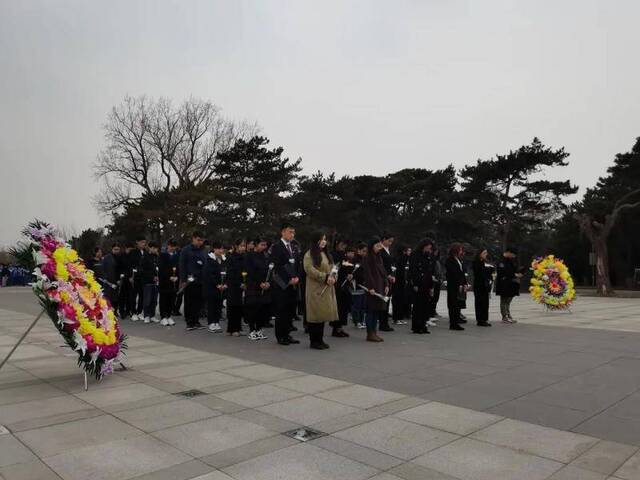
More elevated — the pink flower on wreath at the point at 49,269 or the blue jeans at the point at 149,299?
the pink flower on wreath at the point at 49,269

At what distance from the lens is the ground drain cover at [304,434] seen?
3.86 m

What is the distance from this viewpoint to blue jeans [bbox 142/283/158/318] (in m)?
12.0

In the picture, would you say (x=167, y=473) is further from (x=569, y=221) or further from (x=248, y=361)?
(x=569, y=221)

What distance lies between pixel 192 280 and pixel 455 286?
17.0 feet

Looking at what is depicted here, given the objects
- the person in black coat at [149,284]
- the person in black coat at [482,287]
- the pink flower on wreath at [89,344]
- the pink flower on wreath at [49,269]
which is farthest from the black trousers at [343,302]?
the pink flower on wreath at [49,269]

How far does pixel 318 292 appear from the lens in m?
7.76

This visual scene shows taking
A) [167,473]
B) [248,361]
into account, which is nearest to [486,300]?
[248,361]

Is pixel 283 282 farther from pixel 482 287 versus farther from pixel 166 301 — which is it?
pixel 482 287

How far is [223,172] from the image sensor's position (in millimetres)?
36750

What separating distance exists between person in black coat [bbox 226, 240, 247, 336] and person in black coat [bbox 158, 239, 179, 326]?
2.21 meters

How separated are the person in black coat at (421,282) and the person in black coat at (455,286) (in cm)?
63

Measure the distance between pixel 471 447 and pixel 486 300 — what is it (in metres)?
7.67

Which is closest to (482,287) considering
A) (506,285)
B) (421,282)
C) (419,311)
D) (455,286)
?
(506,285)

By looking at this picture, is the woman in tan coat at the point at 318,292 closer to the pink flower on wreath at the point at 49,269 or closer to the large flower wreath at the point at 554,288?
the pink flower on wreath at the point at 49,269
